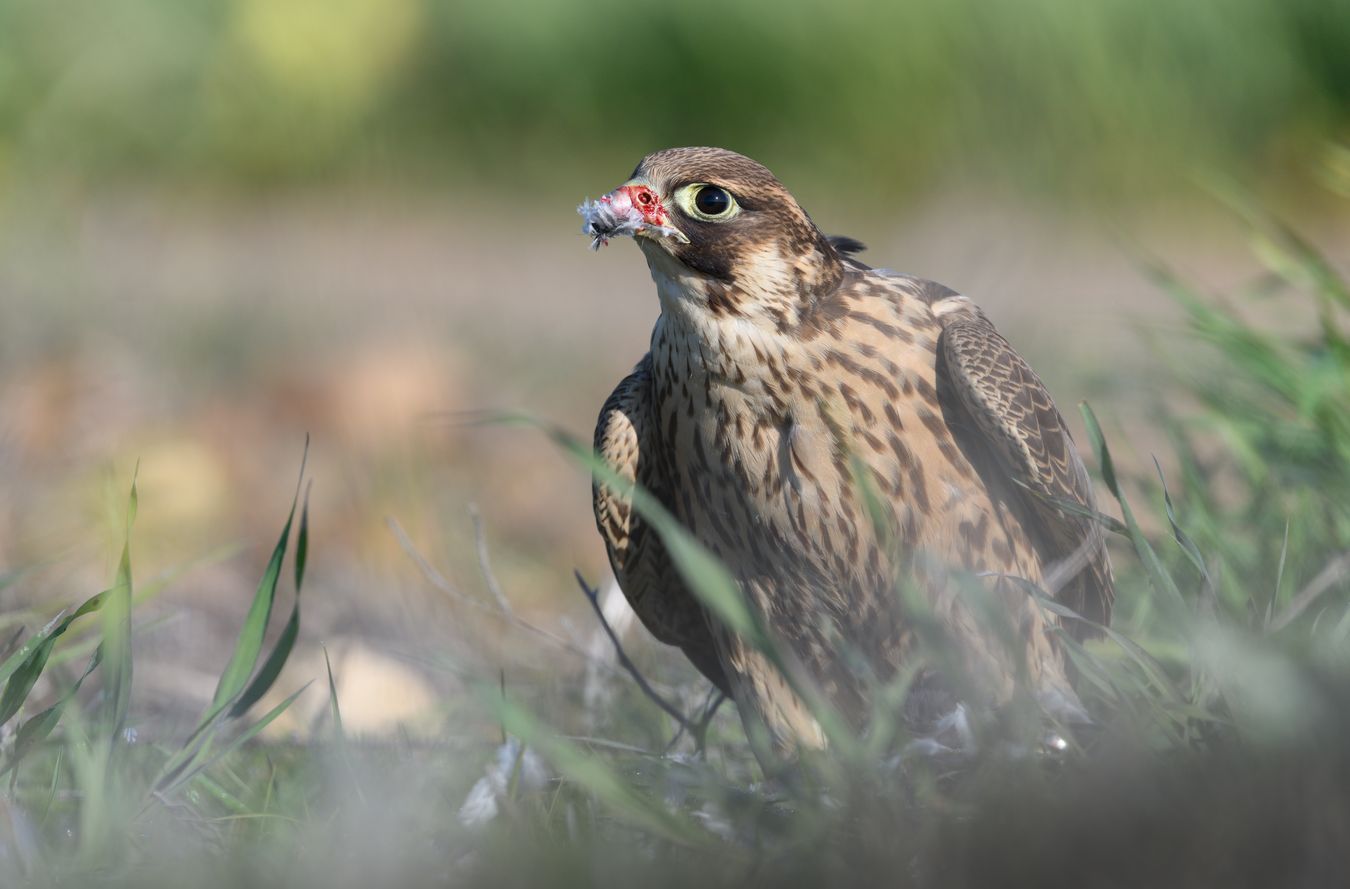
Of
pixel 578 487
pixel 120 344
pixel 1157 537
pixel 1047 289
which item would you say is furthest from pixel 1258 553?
pixel 120 344

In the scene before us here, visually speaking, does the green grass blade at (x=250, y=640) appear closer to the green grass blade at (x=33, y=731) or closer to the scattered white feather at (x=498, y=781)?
the green grass blade at (x=33, y=731)

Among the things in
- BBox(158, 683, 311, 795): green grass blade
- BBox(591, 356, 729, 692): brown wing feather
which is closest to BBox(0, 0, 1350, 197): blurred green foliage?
BBox(591, 356, 729, 692): brown wing feather

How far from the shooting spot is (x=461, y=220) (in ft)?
29.9

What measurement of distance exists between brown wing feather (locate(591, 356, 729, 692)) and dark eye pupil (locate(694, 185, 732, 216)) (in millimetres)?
375

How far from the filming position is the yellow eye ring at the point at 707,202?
111 inches

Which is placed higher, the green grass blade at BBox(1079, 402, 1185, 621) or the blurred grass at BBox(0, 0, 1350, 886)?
the green grass blade at BBox(1079, 402, 1185, 621)

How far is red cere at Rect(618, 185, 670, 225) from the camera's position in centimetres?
279

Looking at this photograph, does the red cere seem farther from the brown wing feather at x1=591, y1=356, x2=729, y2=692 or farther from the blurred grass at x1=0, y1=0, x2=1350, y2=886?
the blurred grass at x1=0, y1=0, x2=1350, y2=886

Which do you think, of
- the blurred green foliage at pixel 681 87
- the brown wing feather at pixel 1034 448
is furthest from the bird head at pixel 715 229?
the blurred green foliage at pixel 681 87

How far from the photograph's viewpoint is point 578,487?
616 cm

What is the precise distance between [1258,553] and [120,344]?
4667mm

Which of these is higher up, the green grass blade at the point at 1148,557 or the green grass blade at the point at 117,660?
the green grass blade at the point at 1148,557

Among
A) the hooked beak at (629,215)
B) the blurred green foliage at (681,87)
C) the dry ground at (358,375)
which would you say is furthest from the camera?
the blurred green foliage at (681,87)

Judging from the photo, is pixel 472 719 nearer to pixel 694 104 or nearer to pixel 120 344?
pixel 120 344
